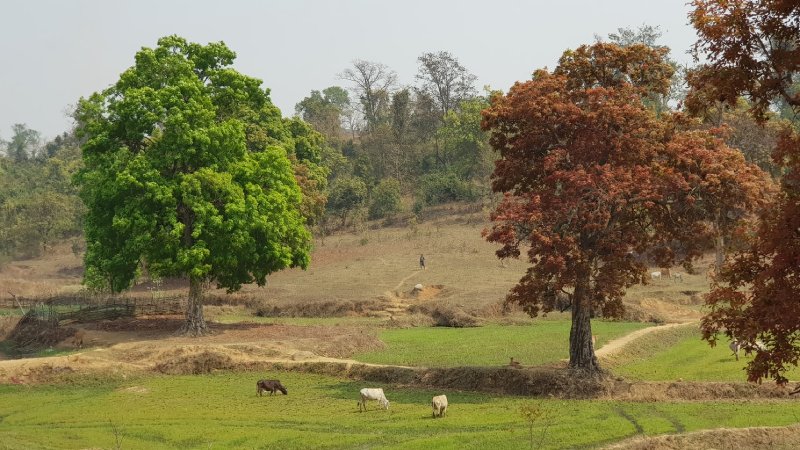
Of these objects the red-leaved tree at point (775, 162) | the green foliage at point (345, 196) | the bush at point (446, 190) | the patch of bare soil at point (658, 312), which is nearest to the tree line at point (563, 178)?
the red-leaved tree at point (775, 162)

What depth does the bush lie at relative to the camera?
97.4m

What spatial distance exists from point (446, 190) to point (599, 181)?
68251mm

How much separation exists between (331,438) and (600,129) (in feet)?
54.7

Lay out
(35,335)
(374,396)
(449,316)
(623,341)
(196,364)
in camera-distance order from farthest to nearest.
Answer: (449,316) → (35,335) → (623,341) → (196,364) → (374,396)

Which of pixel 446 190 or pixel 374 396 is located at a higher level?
pixel 446 190

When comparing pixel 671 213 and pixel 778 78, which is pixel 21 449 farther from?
pixel 671 213

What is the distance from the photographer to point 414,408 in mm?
29422

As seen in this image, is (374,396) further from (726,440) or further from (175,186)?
(175,186)

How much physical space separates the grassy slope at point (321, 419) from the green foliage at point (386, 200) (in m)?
64.6

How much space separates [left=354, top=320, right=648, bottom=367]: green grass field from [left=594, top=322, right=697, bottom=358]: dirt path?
0.76 meters

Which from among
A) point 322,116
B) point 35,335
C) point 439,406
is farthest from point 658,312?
point 322,116

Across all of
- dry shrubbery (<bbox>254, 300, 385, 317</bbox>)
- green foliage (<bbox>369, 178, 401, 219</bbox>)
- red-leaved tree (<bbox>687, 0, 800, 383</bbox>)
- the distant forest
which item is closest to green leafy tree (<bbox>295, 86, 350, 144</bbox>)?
the distant forest

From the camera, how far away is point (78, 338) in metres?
46.2

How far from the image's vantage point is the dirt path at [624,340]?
38906mm
